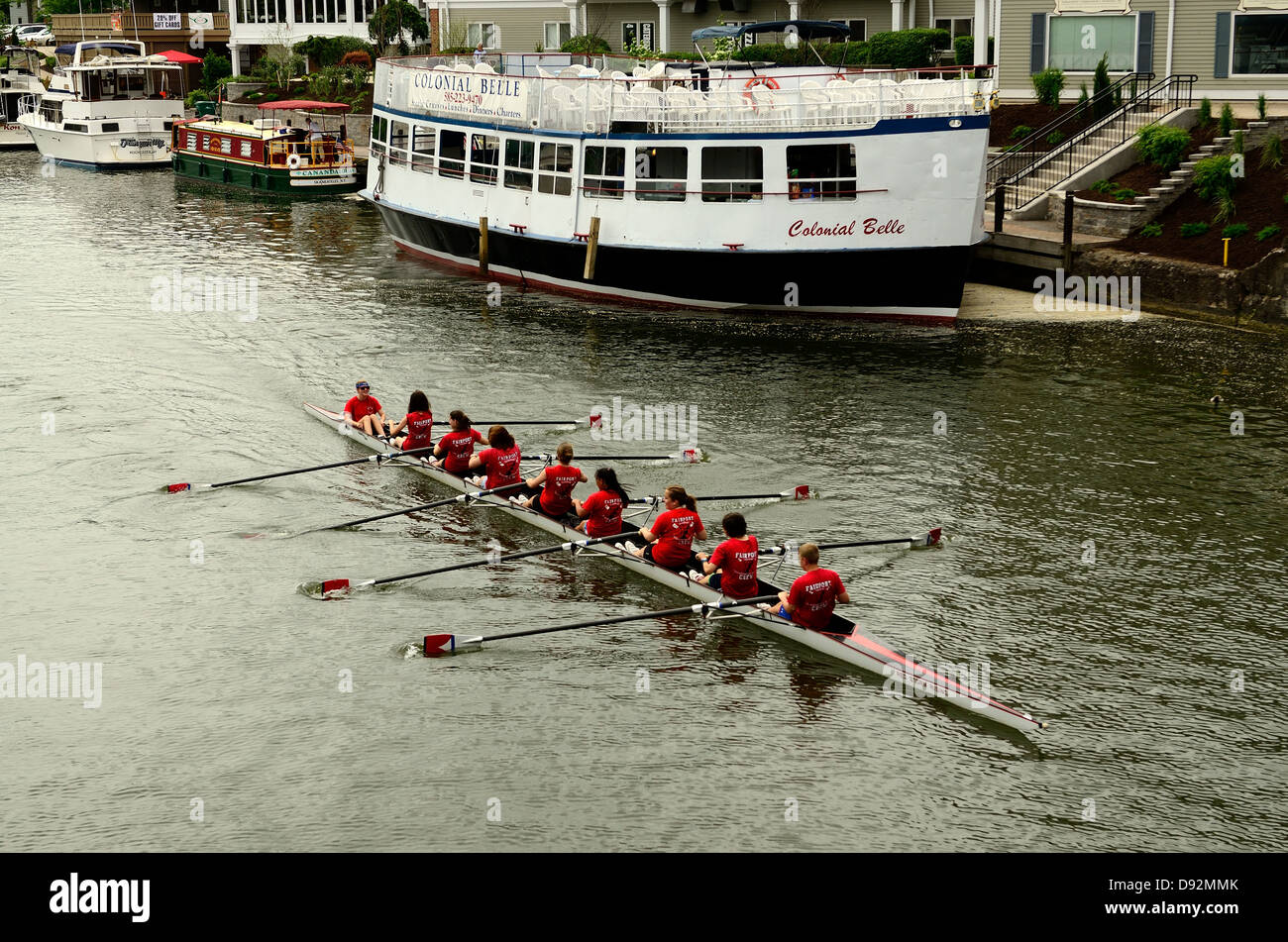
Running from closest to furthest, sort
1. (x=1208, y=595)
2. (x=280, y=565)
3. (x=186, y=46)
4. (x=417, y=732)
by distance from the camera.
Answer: (x=417, y=732) → (x=1208, y=595) → (x=280, y=565) → (x=186, y=46)

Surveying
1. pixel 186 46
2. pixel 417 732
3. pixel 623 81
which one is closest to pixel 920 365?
pixel 623 81

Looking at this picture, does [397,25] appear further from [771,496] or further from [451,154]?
[771,496]

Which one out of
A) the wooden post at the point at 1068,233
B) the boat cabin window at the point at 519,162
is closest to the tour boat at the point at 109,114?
the boat cabin window at the point at 519,162

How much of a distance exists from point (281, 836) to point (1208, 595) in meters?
10.8

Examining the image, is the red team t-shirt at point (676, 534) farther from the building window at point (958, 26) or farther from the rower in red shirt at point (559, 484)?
the building window at point (958, 26)

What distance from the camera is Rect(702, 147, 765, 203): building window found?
3048cm

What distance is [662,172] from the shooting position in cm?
3169

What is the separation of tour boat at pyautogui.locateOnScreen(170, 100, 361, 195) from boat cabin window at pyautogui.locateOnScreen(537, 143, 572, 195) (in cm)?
2132

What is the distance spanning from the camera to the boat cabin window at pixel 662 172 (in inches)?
1233

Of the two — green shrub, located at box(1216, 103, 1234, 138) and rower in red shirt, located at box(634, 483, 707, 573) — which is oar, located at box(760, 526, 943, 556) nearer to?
rower in red shirt, located at box(634, 483, 707, 573)

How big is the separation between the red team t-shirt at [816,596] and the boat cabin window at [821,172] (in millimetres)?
16163

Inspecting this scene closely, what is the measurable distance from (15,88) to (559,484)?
6795 centimetres

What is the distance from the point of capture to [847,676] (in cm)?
1502
